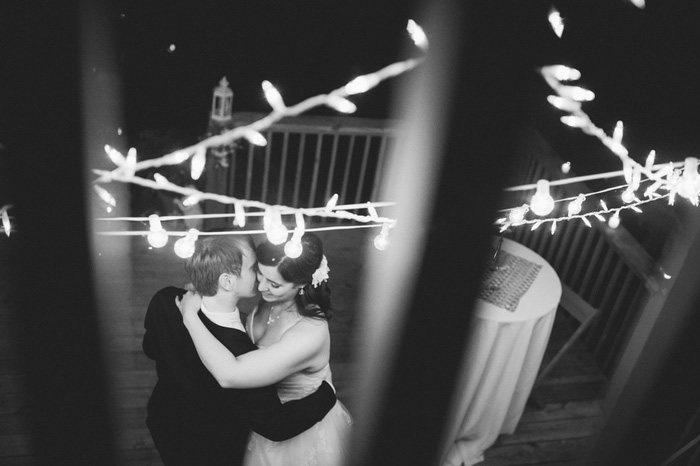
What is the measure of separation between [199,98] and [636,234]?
3591 mm

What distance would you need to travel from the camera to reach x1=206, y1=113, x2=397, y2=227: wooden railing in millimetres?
4512

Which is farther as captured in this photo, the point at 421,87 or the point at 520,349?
the point at 520,349

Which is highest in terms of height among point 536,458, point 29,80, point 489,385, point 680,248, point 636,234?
point 29,80

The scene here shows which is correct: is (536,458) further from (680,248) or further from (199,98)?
(199,98)

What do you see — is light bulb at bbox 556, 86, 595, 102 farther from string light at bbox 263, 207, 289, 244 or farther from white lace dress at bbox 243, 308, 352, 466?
white lace dress at bbox 243, 308, 352, 466

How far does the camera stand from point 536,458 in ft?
11.4

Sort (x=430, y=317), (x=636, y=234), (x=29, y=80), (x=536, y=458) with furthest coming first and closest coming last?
(x=636, y=234)
(x=536, y=458)
(x=430, y=317)
(x=29, y=80)

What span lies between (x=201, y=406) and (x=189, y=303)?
407mm

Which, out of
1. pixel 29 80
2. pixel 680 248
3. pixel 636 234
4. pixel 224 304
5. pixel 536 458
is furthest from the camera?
pixel 636 234

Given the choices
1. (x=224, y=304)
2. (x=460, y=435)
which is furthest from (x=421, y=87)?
(x=460, y=435)

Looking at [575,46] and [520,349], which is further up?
[575,46]

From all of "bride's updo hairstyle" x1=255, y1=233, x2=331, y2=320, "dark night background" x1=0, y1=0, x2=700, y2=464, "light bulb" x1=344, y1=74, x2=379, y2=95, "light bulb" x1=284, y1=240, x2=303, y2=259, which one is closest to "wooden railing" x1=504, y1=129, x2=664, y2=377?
"dark night background" x1=0, y1=0, x2=700, y2=464

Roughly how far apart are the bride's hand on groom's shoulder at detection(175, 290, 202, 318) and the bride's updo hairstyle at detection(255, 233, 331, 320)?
0.93 feet

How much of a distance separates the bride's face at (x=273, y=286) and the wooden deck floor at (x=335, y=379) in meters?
0.76
